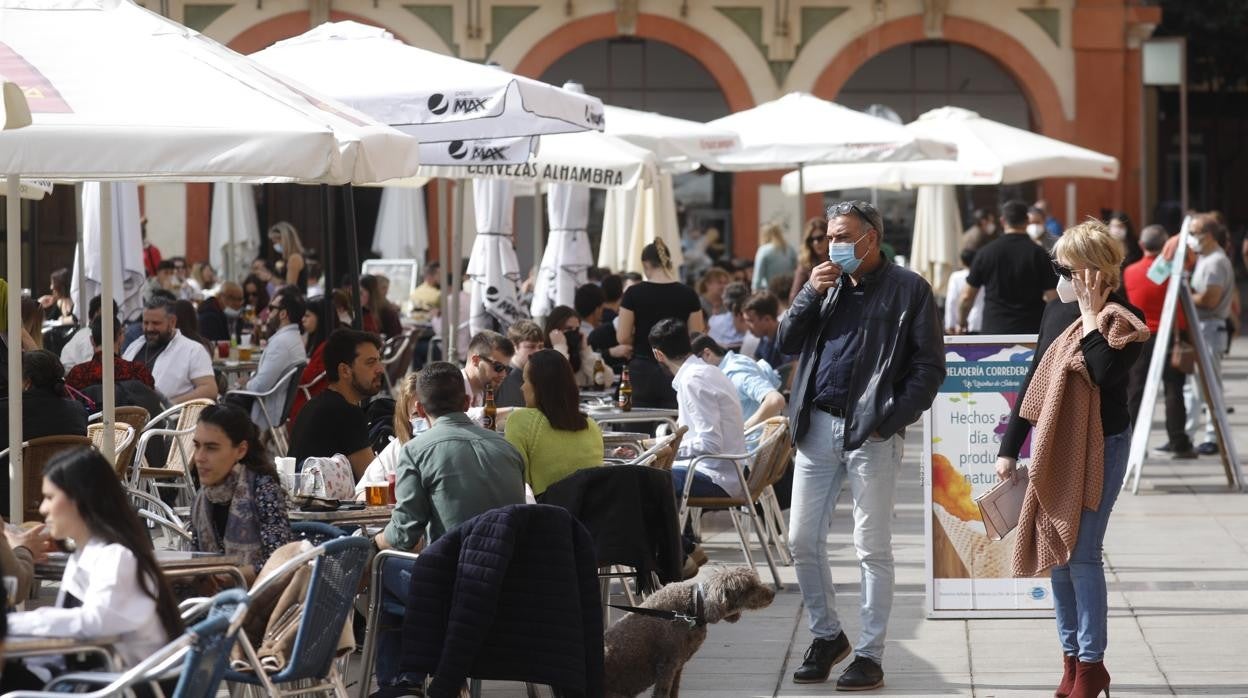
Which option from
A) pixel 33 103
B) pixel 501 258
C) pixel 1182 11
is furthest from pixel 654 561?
pixel 1182 11

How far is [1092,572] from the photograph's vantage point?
6.14 m

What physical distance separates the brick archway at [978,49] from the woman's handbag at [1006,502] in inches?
792

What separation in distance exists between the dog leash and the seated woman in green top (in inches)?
36.9

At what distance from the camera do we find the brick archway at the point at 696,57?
25833 mm

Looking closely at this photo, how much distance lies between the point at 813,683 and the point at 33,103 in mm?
3375

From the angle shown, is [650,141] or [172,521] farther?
[650,141]

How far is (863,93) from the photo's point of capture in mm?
28797

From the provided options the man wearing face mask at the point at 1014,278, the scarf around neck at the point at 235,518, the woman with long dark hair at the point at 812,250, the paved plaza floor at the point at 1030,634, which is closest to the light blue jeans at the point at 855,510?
the paved plaza floor at the point at 1030,634

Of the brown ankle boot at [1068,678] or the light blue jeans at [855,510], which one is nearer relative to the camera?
the brown ankle boot at [1068,678]

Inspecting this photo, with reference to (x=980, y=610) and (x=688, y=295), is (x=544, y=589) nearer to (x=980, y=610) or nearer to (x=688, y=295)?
(x=980, y=610)

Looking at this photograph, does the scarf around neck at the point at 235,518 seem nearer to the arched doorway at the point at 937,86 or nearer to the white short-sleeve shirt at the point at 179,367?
the white short-sleeve shirt at the point at 179,367

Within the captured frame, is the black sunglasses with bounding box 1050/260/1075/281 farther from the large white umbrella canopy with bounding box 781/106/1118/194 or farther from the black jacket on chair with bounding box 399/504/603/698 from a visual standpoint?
the large white umbrella canopy with bounding box 781/106/1118/194

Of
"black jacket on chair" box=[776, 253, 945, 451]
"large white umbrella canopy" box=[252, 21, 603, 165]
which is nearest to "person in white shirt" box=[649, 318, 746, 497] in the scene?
"large white umbrella canopy" box=[252, 21, 603, 165]

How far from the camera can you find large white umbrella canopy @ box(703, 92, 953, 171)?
15.3 meters
